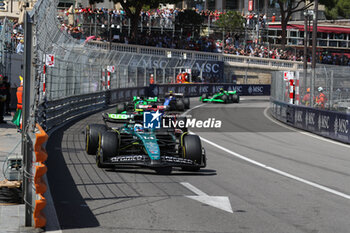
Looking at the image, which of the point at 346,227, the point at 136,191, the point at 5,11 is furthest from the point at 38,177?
the point at 5,11

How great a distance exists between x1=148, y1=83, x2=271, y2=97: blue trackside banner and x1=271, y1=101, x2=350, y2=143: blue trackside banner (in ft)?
62.0

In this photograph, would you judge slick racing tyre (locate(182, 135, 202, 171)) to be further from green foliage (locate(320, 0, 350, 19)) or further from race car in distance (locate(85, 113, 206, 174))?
green foliage (locate(320, 0, 350, 19))

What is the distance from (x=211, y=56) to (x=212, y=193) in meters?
51.8

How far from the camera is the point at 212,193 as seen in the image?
966 cm

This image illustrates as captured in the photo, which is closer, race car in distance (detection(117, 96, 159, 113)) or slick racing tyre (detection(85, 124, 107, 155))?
slick racing tyre (detection(85, 124, 107, 155))

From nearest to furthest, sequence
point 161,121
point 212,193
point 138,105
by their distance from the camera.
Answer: point 212,193, point 161,121, point 138,105

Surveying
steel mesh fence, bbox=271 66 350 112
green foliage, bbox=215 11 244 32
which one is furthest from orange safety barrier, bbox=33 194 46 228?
green foliage, bbox=215 11 244 32

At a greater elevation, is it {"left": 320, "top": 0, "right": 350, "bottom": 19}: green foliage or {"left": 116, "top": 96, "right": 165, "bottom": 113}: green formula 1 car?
{"left": 320, "top": 0, "right": 350, "bottom": 19}: green foliage

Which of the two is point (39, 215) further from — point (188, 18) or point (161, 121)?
point (188, 18)

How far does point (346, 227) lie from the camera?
7.60 metres

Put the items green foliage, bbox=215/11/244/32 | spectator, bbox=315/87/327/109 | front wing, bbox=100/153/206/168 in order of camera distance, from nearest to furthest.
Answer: front wing, bbox=100/153/206/168
spectator, bbox=315/87/327/109
green foliage, bbox=215/11/244/32

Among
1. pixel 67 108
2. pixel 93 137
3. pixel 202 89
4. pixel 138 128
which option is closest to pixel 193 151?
pixel 138 128

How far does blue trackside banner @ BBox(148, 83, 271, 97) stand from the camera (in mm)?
46406

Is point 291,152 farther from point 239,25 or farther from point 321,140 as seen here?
point 239,25
